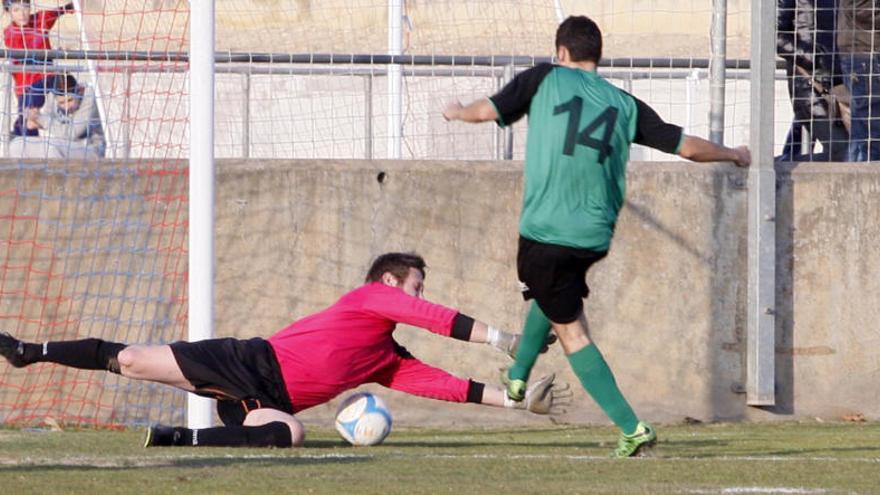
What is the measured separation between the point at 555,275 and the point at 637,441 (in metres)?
0.80

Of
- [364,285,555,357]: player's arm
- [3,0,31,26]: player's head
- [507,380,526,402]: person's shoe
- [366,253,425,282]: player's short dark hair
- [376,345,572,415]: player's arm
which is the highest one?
[3,0,31,26]: player's head

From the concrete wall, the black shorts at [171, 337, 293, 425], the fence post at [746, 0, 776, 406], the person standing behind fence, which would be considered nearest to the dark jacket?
the person standing behind fence

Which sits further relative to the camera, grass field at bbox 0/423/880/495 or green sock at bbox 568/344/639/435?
green sock at bbox 568/344/639/435

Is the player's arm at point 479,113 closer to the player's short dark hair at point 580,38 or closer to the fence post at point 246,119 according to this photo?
the player's short dark hair at point 580,38

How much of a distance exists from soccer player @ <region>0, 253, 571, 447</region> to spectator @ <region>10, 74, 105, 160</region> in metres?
2.91

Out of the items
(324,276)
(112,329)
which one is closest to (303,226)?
(324,276)

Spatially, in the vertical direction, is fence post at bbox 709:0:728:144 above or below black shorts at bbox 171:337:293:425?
above

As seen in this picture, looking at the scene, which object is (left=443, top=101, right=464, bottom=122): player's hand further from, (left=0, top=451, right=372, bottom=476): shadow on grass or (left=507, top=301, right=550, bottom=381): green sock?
(left=0, top=451, right=372, bottom=476): shadow on grass

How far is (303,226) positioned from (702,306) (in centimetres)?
258

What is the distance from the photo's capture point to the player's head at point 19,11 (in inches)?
456

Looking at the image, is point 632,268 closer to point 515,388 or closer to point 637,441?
point 515,388

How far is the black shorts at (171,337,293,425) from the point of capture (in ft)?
26.7

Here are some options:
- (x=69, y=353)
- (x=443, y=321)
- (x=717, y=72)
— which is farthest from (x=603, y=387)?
(x=717, y=72)

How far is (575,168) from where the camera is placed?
7102 millimetres
